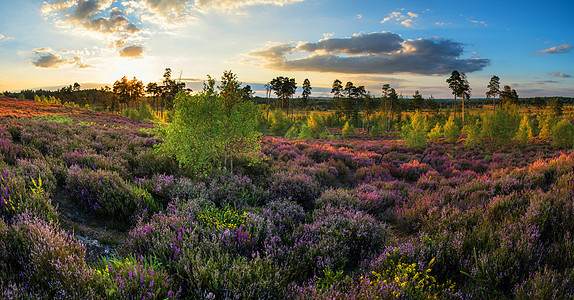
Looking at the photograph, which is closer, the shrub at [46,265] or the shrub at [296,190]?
the shrub at [46,265]

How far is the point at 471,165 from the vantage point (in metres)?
17.0

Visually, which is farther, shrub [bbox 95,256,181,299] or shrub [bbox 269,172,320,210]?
shrub [bbox 269,172,320,210]

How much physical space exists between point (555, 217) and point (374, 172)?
26.4 feet

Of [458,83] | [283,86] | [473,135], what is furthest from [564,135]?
[283,86]

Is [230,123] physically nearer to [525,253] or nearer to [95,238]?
[95,238]

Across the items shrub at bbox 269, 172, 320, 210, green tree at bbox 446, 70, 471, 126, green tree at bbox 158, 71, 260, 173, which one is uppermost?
green tree at bbox 446, 70, 471, 126

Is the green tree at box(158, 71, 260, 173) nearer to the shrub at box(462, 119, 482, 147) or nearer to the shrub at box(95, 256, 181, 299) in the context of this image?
the shrub at box(95, 256, 181, 299)

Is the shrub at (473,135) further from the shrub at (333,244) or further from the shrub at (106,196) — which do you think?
the shrub at (106,196)

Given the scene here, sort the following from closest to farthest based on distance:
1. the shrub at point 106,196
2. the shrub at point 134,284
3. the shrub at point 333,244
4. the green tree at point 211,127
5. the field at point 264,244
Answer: the shrub at point 134,284, the field at point 264,244, the shrub at point 333,244, the shrub at point 106,196, the green tree at point 211,127

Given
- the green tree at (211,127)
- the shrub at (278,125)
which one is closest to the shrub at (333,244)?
the green tree at (211,127)

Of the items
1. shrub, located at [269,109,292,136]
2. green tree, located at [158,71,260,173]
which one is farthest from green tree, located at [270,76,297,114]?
green tree, located at [158,71,260,173]

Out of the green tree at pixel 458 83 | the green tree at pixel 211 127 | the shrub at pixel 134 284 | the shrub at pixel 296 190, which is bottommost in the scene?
the shrub at pixel 296 190

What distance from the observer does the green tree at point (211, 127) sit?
8.98 metres

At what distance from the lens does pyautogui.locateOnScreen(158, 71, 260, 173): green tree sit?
898 cm
